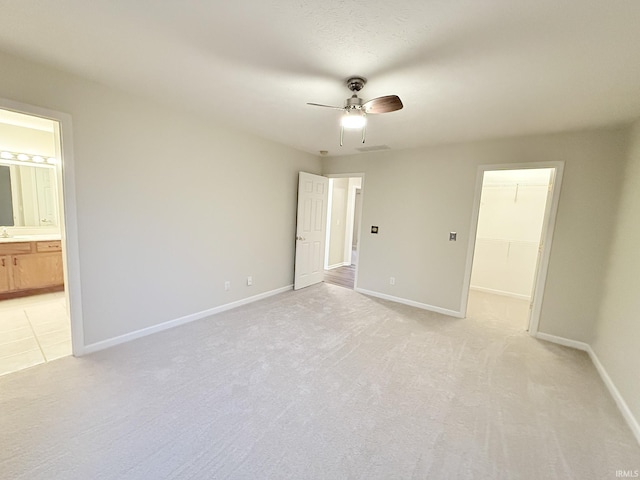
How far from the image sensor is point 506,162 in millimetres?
3375

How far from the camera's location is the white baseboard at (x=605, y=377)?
1892mm

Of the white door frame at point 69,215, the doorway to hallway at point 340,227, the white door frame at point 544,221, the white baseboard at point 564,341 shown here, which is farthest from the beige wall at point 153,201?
the white baseboard at point 564,341

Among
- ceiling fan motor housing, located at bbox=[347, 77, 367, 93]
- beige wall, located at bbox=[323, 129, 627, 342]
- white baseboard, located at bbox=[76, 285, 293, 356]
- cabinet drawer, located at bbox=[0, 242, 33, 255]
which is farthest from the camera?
cabinet drawer, located at bbox=[0, 242, 33, 255]

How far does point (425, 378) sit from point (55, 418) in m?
Result: 2.80

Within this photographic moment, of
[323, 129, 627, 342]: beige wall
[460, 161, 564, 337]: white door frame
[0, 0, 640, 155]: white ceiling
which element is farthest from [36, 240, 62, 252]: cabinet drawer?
[460, 161, 564, 337]: white door frame

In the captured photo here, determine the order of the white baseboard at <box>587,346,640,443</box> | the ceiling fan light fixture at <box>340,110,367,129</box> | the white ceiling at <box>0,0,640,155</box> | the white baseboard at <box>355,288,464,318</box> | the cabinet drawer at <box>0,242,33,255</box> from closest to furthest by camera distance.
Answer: the white ceiling at <box>0,0,640,155</box>
the white baseboard at <box>587,346,640,443</box>
the ceiling fan light fixture at <box>340,110,367,129</box>
the cabinet drawer at <box>0,242,33,255</box>
the white baseboard at <box>355,288,464,318</box>

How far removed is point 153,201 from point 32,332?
197 cm

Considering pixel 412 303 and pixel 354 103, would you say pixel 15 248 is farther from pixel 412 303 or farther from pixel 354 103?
pixel 412 303

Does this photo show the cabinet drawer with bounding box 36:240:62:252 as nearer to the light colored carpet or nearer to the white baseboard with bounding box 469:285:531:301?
the light colored carpet

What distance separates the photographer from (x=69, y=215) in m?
2.30

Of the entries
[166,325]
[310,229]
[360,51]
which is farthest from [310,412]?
[310,229]

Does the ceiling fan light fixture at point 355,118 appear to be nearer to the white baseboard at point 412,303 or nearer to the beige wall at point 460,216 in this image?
the beige wall at point 460,216

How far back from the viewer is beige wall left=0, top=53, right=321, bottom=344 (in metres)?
2.34

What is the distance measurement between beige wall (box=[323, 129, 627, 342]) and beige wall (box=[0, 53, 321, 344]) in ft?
6.22
